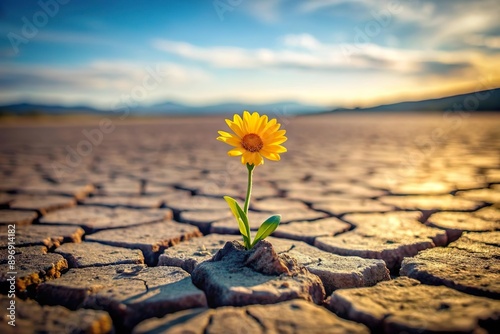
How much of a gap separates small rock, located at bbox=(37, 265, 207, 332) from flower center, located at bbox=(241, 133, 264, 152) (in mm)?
419

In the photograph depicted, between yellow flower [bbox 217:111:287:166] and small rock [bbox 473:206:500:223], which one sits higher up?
yellow flower [bbox 217:111:287:166]

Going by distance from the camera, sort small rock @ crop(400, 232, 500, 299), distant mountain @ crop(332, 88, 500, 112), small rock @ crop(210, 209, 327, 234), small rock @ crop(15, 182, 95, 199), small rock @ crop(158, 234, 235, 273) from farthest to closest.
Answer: distant mountain @ crop(332, 88, 500, 112) < small rock @ crop(15, 182, 95, 199) < small rock @ crop(210, 209, 327, 234) < small rock @ crop(158, 234, 235, 273) < small rock @ crop(400, 232, 500, 299)

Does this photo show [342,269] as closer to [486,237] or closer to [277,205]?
[486,237]

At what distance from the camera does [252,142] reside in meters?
1.10

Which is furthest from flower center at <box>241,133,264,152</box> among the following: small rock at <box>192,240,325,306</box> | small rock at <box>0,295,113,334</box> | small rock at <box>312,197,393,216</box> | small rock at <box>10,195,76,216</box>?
small rock at <box>10,195,76,216</box>

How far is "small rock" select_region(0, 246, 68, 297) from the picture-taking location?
1.10 meters

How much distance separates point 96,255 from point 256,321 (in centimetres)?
79

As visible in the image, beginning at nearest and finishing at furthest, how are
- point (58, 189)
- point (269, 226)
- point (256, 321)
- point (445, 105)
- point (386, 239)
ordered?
point (256, 321) → point (269, 226) → point (386, 239) → point (58, 189) → point (445, 105)

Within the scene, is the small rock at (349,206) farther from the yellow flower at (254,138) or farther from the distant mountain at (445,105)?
the distant mountain at (445,105)

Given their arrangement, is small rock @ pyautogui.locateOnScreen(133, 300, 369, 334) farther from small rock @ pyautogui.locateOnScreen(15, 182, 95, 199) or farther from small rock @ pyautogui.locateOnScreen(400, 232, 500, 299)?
small rock @ pyautogui.locateOnScreen(15, 182, 95, 199)

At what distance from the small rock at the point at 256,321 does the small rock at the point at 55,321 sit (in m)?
0.10

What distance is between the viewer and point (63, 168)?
153 inches

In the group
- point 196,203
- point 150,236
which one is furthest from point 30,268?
point 196,203

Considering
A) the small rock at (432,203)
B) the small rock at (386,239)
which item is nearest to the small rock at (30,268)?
the small rock at (386,239)
